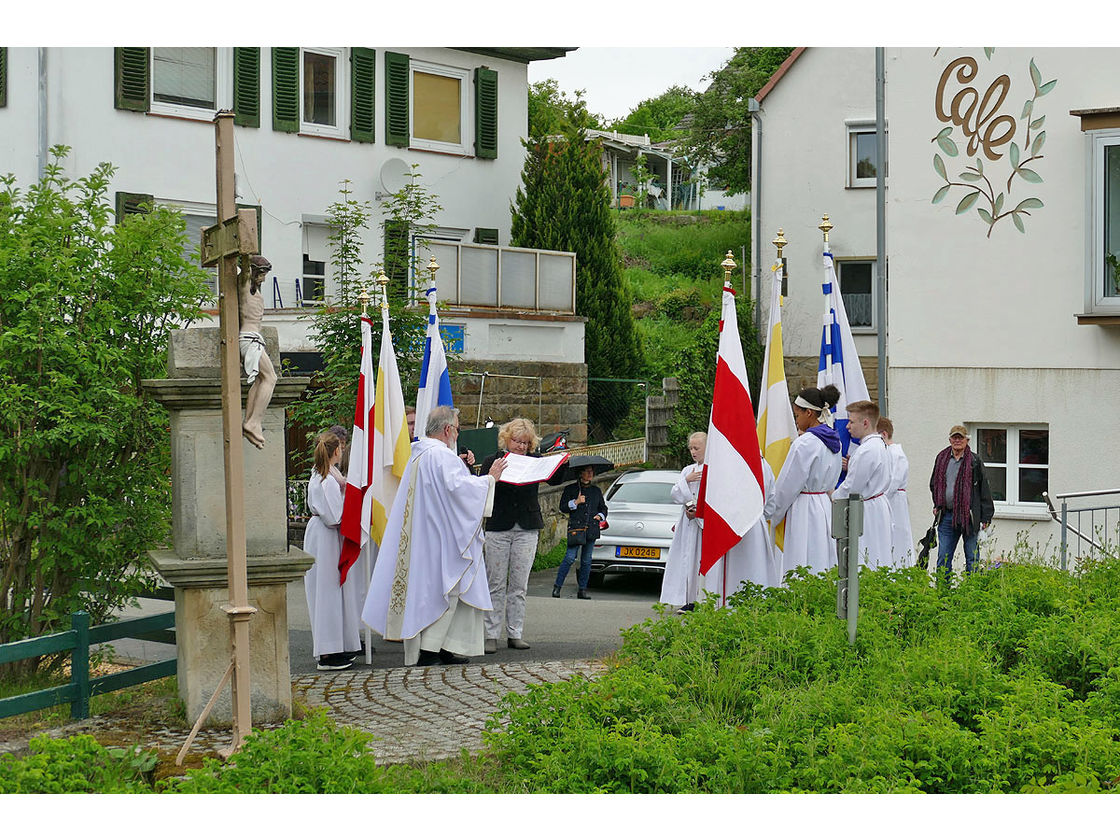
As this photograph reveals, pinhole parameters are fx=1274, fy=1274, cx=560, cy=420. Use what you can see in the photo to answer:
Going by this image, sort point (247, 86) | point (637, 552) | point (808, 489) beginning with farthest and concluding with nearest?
1. point (247, 86)
2. point (637, 552)
3. point (808, 489)

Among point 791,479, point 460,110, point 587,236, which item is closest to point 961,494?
point 791,479

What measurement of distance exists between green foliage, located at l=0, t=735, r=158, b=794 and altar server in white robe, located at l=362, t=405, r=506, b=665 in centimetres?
432

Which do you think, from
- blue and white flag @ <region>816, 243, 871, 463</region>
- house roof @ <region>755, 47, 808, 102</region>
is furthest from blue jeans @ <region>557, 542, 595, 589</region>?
house roof @ <region>755, 47, 808, 102</region>

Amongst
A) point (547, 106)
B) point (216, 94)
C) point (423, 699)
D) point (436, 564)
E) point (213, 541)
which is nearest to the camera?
point (213, 541)

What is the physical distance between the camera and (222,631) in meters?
6.57

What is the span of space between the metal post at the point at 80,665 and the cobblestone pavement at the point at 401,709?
0.08 m

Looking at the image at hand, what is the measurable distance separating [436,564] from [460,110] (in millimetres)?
17026

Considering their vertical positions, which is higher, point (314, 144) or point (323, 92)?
point (323, 92)

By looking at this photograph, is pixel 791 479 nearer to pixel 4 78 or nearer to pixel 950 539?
pixel 950 539

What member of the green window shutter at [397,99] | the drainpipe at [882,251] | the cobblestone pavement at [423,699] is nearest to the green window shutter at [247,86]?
the green window shutter at [397,99]

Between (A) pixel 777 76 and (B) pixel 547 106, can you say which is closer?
(A) pixel 777 76

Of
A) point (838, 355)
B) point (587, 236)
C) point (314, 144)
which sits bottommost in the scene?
point (838, 355)

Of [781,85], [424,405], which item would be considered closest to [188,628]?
[424,405]

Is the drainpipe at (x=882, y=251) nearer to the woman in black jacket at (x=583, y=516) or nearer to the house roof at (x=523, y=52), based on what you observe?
the woman in black jacket at (x=583, y=516)
